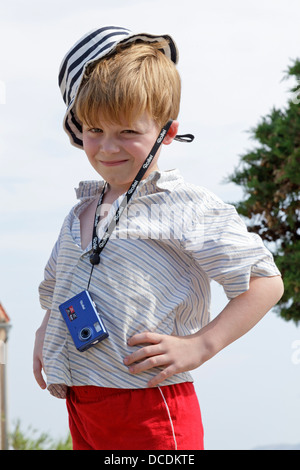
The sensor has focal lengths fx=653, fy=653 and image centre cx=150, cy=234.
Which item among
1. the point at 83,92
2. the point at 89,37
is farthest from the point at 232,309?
the point at 89,37

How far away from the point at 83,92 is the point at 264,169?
5096mm

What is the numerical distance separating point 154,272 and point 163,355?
232mm

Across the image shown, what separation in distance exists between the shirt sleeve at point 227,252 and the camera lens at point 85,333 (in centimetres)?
35

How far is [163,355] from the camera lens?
172 centimetres

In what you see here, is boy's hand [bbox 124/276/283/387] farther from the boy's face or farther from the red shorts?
the boy's face

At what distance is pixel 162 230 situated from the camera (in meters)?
1.82

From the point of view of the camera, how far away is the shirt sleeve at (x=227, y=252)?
5.71 ft

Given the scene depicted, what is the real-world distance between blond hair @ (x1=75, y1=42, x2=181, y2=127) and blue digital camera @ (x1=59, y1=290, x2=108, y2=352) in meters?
0.50

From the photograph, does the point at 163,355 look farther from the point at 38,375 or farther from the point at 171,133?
the point at 171,133

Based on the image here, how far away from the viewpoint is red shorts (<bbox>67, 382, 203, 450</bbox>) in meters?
1.74

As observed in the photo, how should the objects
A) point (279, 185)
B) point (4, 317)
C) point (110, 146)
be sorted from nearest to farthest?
point (110, 146) < point (4, 317) < point (279, 185)

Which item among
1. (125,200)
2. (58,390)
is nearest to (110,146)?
(125,200)
